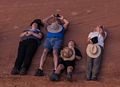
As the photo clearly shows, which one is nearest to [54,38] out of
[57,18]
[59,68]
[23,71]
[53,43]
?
[53,43]

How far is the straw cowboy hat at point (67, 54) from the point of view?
26.7ft

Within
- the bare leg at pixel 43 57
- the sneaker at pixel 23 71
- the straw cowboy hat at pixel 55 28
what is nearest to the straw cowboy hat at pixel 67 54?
the bare leg at pixel 43 57

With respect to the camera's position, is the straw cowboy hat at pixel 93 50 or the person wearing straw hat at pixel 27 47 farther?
the person wearing straw hat at pixel 27 47

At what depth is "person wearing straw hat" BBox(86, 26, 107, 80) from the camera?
813cm

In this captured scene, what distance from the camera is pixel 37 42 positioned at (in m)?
8.82

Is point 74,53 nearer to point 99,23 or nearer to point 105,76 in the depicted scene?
point 105,76

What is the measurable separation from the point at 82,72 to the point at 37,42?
113cm

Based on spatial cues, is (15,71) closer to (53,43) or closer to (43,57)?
(43,57)

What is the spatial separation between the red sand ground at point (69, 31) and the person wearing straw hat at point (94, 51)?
0.16m

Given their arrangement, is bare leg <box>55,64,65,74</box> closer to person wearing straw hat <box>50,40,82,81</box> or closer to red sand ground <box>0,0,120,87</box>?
person wearing straw hat <box>50,40,82,81</box>

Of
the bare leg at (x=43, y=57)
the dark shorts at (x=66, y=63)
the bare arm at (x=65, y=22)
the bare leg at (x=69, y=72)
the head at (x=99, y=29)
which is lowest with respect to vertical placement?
the bare leg at (x=69, y=72)

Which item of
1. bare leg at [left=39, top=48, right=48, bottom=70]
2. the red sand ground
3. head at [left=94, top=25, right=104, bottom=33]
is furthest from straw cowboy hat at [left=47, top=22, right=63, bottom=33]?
head at [left=94, top=25, right=104, bottom=33]

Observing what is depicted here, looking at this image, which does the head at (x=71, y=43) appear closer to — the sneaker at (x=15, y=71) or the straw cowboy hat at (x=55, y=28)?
the straw cowboy hat at (x=55, y=28)

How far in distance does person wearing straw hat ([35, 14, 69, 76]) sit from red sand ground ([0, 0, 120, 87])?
16 centimetres
